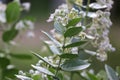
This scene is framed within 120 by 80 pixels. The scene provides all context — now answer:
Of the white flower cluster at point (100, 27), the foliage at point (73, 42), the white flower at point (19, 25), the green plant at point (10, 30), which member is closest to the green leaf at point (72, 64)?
the foliage at point (73, 42)

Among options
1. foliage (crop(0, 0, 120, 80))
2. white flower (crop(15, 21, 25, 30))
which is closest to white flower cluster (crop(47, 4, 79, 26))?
foliage (crop(0, 0, 120, 80))

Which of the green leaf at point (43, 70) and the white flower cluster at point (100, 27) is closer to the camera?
the green leaf at point (43, 70)

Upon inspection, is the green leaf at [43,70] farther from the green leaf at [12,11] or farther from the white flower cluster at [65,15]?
the green leaf at [12,11]

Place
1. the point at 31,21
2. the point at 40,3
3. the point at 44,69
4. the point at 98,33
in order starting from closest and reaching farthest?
1. the point at 44,69
2. the point at 98,33
3. the point at 31,21
4. the point at 40,3

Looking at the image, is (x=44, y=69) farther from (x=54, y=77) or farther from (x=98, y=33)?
(x=98, y=33)

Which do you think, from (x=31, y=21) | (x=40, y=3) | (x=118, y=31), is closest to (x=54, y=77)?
(x=31, y=21)

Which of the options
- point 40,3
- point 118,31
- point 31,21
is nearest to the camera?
point 31,21

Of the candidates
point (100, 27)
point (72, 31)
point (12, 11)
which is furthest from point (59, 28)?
point (12, 11)

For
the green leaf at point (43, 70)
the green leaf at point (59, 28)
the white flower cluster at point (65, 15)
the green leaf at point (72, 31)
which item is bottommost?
the green leaf at point (43, 70)
